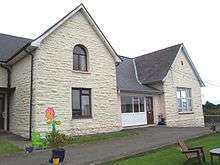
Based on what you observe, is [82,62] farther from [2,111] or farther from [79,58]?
[2,111]

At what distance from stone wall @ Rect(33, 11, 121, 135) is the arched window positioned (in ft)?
1.08

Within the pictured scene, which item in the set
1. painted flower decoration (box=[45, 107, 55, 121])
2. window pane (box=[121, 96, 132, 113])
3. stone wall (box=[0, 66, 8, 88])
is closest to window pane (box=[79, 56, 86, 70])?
painted flower decoration (box=[45, 107, 55, 121])

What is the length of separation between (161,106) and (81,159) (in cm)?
1614

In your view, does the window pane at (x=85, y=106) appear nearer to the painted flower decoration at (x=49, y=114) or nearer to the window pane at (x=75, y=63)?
the window pane at (x=75, y=63)

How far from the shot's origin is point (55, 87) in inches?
690

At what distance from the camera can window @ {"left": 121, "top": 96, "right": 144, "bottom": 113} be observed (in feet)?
77.9

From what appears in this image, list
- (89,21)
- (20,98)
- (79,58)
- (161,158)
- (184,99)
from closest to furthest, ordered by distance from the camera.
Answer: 1. (161,158)
2. (20,98)
3. (79,58)
4. (89,21)
5. (184,99)

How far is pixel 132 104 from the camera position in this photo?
80.1ft

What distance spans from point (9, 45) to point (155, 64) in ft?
45.1

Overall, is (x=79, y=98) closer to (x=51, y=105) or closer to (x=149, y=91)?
(x=51, y=105)

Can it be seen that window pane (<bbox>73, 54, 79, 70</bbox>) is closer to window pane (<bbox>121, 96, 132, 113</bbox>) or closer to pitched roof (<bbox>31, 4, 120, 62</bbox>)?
pitched roof (<bbox>31, 4, 120, 62</bbox>)

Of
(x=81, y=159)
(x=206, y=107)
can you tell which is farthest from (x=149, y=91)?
(x=206, y=107)

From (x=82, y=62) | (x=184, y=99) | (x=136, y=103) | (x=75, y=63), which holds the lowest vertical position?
(x=136, y=103)

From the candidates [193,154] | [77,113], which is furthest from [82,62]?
[193,154]
